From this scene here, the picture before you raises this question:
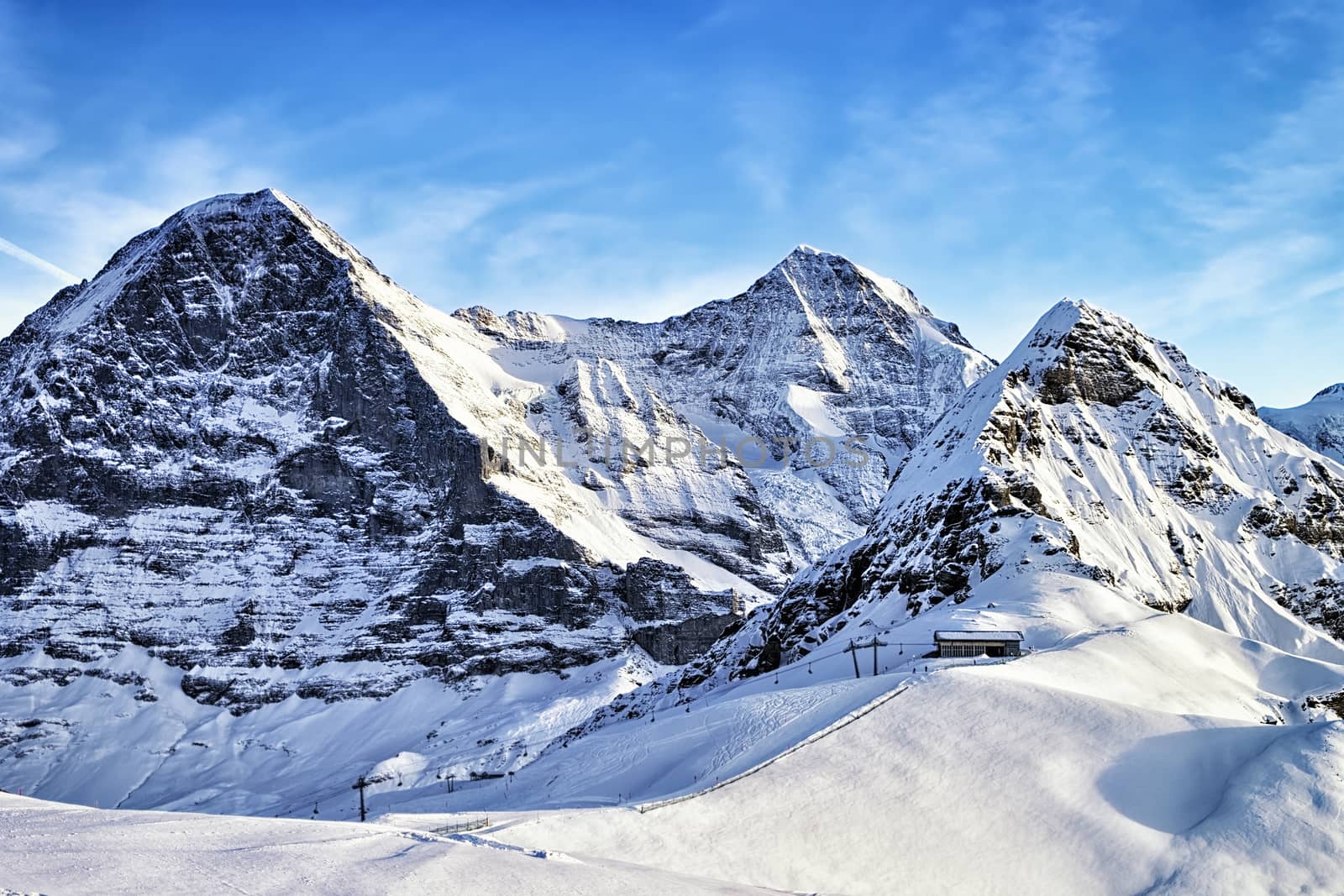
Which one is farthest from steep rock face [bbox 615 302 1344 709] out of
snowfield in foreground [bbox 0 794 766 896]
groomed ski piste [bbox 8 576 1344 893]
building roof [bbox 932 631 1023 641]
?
snowfield in foreground [bbox 0 794 766 896]

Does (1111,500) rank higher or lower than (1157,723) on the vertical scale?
higher

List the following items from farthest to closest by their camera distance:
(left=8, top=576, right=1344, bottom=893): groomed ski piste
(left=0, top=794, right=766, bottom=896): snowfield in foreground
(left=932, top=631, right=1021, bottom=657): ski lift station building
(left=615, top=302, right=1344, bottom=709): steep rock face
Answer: (left=615, top=302, right=1344, bottom=709): steep rock face, (left=932, top=631, right=1021, bottom=657): ski lift station building, (left=8, top=576, right=1344, bottom=893): groomed ski piste, (left=0, top=794, right=766, bottom=896): snowfield in foreground

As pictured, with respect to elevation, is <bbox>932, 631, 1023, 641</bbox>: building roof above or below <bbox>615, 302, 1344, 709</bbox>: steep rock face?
below

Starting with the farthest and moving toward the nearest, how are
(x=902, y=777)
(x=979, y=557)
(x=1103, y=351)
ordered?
1. (x=1103, y=351)
2. (x=979, y=557)
3. (x=902, y=777)

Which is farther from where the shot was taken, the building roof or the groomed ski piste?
the building roof

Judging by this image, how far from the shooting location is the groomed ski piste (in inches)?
1655

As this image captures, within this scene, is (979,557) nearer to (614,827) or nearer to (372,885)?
(614,827)

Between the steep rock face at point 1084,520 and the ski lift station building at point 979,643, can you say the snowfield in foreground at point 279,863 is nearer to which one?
the ski lift station building at point 979,643

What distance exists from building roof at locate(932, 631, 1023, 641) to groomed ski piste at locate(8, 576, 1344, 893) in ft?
38.0

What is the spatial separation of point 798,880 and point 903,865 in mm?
4881

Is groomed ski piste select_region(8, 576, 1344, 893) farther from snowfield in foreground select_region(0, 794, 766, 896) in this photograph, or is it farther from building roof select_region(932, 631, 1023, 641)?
building roof select_region(932, 631, 1023, 641)

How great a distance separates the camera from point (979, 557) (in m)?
119

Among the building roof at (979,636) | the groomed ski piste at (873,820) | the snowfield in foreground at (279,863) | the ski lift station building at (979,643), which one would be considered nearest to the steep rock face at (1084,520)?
the building roof at (979,636)

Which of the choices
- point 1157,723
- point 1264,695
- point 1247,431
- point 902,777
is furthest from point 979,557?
point 1247,431
